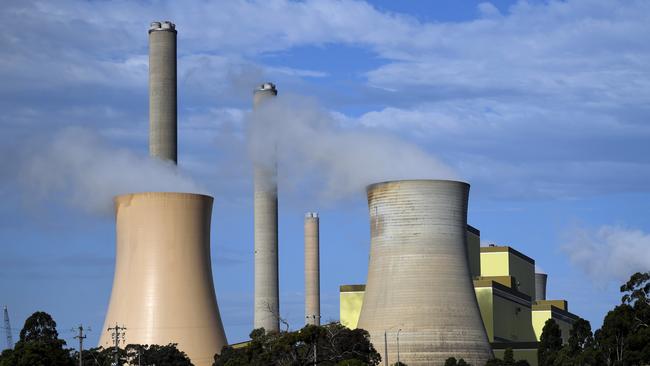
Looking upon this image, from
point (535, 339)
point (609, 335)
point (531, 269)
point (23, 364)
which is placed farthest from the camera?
point (531, 269)

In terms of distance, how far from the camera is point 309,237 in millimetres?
96625

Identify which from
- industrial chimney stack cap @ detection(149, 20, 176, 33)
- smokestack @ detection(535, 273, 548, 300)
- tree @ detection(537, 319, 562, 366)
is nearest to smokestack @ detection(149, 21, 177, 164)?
industrial chimney stack cap @ detection(149, 20, 176, 33)

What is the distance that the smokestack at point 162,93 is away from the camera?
6894 cm

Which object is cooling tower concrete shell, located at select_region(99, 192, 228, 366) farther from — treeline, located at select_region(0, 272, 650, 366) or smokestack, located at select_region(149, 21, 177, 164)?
smokestack, located at select_region(149, 21, 177, 164)

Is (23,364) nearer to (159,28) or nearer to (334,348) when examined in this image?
(334,348)

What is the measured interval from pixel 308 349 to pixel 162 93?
2097 cm

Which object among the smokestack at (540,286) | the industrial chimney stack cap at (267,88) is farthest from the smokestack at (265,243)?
the smokestack at (540,286)

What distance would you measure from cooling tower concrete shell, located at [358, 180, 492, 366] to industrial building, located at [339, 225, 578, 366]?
59.4 ft

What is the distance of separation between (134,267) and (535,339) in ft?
139

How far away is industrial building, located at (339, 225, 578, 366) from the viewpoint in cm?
8244

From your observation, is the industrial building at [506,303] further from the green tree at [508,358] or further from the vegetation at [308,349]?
the vegetation at [308,349]

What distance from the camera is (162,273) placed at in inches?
2271

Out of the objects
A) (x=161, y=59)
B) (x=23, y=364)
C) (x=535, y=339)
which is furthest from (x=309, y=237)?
(x=23, y=364)

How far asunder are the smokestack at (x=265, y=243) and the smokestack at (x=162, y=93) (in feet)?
48.4
